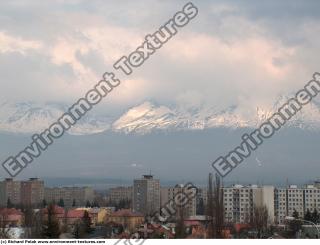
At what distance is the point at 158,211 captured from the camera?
890cm

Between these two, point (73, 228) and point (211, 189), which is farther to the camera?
point (211, 189)

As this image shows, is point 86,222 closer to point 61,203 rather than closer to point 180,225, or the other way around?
point 180,225

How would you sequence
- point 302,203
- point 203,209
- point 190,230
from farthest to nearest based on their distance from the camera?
point 302,203 → point 203,209 → point 190,230

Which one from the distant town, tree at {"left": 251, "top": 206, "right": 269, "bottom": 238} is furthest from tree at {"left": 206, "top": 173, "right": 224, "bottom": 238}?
tree at {"left": 251, "top": 206, "right": 269, "bottom": 238}

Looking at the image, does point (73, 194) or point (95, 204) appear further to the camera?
point (73, 194)

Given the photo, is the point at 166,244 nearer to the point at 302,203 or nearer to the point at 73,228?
the point at 73,228

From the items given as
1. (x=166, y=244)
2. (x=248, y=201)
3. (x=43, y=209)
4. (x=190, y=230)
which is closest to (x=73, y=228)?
(x=43, y=209)

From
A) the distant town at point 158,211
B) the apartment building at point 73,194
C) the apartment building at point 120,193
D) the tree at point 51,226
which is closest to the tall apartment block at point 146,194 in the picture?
the distant town at point 158,211

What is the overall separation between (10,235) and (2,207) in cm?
250

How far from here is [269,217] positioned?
404 inches

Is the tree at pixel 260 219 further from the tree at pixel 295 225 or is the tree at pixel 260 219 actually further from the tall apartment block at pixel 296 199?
the tall apartment block at pixel 296 199

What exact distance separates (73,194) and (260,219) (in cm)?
517

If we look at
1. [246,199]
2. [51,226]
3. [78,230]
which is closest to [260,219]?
[246,199]

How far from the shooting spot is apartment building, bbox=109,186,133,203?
11709 mm
